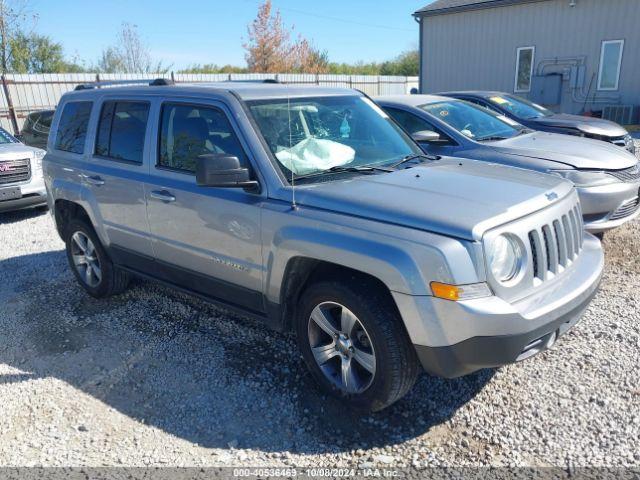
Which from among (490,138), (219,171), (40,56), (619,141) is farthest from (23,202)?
(40,56)

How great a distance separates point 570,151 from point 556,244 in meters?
3.33

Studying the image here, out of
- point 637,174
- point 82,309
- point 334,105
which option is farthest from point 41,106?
point 637,174

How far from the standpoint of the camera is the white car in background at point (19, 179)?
26.3 feet

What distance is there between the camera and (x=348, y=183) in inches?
127

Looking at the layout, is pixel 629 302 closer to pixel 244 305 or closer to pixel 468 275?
pixel 468 275

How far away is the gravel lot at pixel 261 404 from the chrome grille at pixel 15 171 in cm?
450

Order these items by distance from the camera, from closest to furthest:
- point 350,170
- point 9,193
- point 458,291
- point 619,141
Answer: point 458,291, point 350,170, point 9,193, point 619,141

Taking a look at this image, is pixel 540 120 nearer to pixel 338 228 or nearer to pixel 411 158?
pixel 411 158

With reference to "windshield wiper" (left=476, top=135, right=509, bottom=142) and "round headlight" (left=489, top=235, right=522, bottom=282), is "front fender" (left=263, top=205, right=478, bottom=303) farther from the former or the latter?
"windshield wiper" (left=476, top=135, right=509, bottom=142)

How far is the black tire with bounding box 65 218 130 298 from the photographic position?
477 cm

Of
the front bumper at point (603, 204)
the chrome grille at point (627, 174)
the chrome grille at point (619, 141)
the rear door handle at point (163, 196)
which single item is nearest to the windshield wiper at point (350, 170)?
the rear door handle at point (163, 196)

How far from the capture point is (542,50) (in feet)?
57.9

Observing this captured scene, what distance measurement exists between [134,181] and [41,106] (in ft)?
49.3

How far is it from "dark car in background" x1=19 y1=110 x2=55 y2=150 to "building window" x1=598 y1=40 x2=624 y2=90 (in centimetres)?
1618
